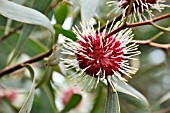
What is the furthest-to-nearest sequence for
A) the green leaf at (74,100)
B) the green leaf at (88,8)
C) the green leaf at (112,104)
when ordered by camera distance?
1. the green leaf at (74,100)
2. the green leaf at (88,8)
3. the green leaf at (112,104)

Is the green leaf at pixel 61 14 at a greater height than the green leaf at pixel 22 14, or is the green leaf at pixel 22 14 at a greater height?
the green leaf at pixel 61 14

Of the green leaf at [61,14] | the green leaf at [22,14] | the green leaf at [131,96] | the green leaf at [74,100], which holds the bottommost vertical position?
the green leaf at [74,100]

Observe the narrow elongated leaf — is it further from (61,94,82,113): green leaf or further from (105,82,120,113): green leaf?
(61,94,82,113): green leaf

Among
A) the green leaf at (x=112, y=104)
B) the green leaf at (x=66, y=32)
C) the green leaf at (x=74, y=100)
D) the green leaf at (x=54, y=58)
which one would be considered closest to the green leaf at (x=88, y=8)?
the green leaf at (x=66, y=32)

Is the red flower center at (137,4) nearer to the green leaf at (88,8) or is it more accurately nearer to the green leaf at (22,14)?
the green leaf at (88,8)

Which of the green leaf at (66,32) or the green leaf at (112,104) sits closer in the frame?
the green leaf at (112,104)

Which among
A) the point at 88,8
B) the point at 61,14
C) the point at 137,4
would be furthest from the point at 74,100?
the point at 137,4

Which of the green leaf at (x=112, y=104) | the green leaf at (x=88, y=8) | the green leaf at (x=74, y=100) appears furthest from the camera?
the green leaf at (x=74, y=100)

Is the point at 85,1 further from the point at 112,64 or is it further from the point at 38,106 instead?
the point at 38,106

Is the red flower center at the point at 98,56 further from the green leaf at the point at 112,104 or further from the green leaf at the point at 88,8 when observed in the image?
the green leaf at the point at 88,8

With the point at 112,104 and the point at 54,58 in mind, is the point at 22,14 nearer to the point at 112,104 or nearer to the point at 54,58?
the point at 54,58
